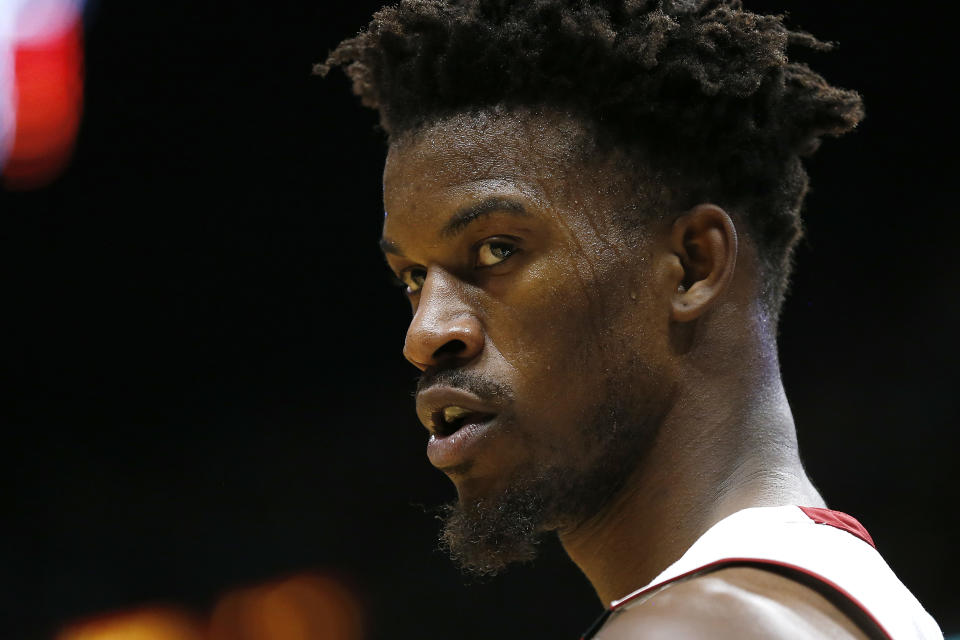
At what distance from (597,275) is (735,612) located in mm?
636

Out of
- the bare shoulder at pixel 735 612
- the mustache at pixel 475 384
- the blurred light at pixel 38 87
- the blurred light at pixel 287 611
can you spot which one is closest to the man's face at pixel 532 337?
the mustache at pixel 475 384

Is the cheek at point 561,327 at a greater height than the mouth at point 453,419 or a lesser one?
greater

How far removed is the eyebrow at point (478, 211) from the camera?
1657 millimetres

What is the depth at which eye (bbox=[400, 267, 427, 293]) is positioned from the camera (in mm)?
1819

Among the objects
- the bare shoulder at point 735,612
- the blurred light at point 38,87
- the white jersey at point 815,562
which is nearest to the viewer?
the bare shoulder at point 735,612

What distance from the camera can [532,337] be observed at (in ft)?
5.34

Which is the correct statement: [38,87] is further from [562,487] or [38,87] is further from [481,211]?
[562,487]

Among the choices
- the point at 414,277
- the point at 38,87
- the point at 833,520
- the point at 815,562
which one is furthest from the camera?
the point at 38,87

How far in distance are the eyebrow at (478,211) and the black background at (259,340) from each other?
74.2 inches

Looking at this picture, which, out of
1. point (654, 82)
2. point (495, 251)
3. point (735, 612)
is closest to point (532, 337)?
point (495, 251)

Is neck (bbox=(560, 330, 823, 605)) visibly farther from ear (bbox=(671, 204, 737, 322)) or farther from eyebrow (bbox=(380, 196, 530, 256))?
eyebrow (bbox=(380, 196, 530, 256))

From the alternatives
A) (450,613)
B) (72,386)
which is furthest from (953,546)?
(72,386)

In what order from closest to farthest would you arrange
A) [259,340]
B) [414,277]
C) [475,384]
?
[475,384] < [414,277] < [259,340]

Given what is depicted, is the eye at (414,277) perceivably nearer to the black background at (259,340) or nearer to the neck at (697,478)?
the neck at (697,478)
